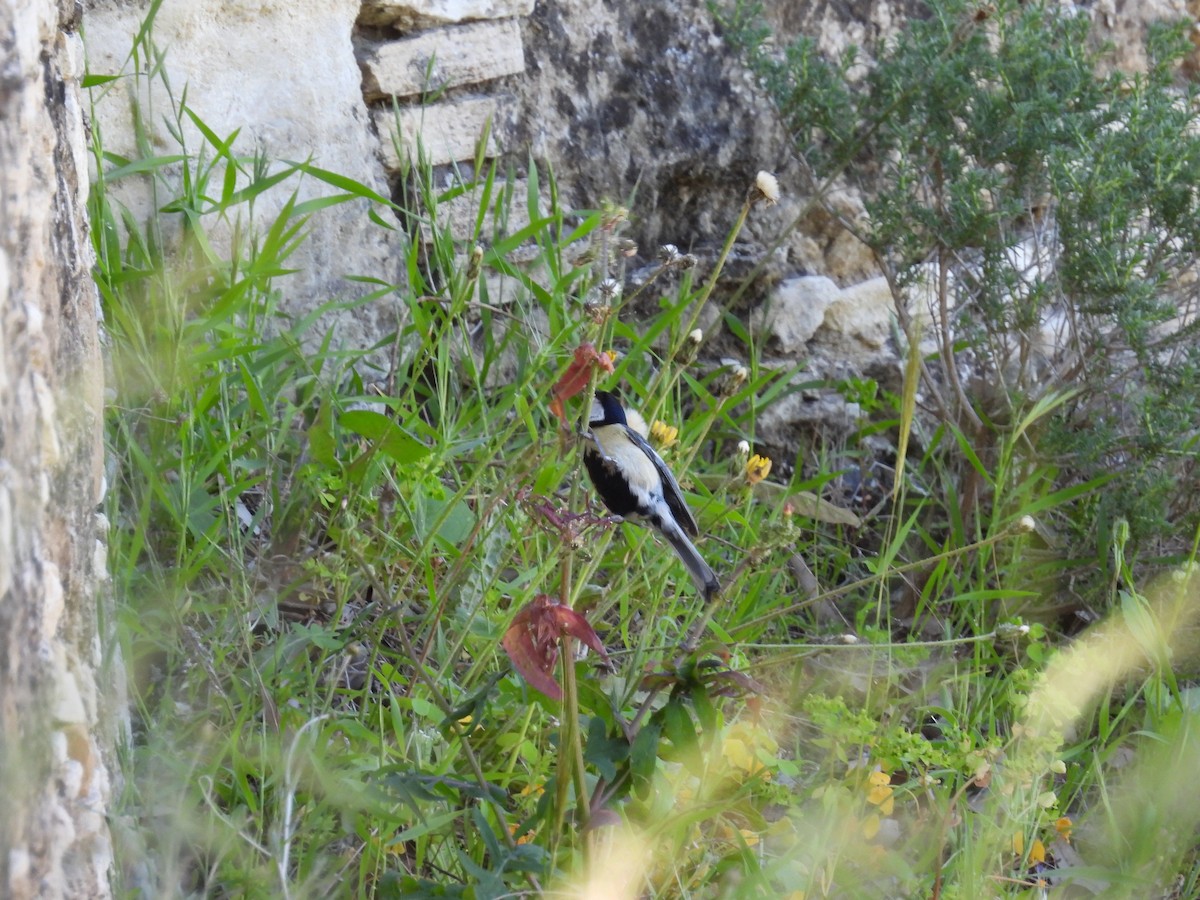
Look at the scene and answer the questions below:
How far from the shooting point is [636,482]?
1756 mm

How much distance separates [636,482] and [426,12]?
1607mm

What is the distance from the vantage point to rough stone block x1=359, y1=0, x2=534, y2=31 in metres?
2.85

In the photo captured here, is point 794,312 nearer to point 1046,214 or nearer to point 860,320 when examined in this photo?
point 860,320

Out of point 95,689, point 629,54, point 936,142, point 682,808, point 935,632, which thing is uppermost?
point 629,54

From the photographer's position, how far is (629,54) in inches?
127

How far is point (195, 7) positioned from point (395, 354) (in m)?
0.89

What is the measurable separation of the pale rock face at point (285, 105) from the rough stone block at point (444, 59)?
0.21 ft

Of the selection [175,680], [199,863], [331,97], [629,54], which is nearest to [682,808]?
[199,863]

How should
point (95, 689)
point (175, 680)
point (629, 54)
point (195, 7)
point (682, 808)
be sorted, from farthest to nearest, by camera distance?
point (629, 54) → point (195, 7) → point (175, 680) → point (682, 808) → point (95, 689)

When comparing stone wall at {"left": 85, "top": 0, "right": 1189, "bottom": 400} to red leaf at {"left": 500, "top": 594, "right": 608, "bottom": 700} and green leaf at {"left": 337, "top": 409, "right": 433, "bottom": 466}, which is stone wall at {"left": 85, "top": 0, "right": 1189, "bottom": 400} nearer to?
green leaf at {"left": 337, "top": 409, "right": 433, "bottom": 466}

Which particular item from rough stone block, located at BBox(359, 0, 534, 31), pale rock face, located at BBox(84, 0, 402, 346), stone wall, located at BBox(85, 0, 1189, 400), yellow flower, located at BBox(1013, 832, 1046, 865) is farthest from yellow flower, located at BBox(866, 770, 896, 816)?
rough stone block, located at BBox(359, 0, 534, 31)

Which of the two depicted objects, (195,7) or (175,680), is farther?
(195,7)

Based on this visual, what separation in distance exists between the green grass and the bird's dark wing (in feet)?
0.27

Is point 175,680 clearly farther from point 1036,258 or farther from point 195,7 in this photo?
point 1036,258
